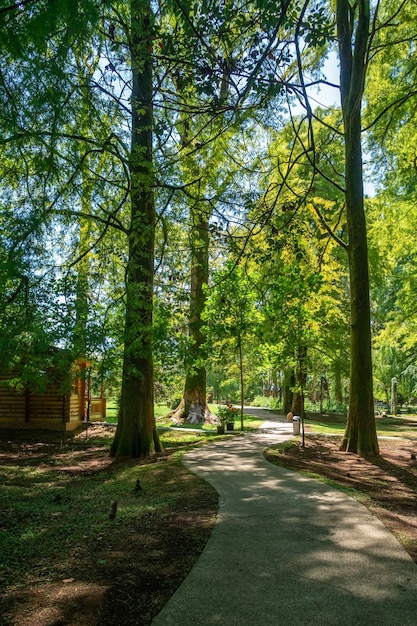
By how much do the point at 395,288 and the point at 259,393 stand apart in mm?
34301

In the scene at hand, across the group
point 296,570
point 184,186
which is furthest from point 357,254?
point 296,570

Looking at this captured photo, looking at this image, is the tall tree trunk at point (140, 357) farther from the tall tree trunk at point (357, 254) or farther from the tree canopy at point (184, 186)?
the tall tree trunk at point (357, 254)

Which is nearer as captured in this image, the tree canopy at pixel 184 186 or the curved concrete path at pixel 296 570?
the curved concrete path at pixel 296 570

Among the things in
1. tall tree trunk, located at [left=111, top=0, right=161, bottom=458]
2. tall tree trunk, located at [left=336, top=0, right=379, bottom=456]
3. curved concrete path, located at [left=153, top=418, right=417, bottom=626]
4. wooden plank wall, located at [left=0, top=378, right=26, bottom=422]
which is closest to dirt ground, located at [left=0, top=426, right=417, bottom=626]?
curved concrete path, located at [left=153, top=418, right=417, bottom=626]

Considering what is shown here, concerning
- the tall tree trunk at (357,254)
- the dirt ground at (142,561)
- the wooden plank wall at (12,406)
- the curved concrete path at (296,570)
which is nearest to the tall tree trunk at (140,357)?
the dirt ground at (142,561)

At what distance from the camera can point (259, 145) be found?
16.6 m

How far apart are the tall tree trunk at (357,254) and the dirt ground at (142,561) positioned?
217 cm

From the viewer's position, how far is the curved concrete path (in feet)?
9.71

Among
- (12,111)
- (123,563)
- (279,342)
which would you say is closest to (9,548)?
(123,563)

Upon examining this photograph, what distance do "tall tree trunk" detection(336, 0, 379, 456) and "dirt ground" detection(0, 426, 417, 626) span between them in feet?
7.13

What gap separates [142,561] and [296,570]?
1.30 meters

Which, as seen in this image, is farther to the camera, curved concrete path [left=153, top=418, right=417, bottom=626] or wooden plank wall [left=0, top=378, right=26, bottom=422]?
wooden plank wall [left=0, top=378, right=26, bottom=422]

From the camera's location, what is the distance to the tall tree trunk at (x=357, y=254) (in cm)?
1048

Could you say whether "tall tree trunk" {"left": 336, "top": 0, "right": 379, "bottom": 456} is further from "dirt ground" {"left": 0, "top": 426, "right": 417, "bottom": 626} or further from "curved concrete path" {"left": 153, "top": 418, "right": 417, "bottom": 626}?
"curved concrete path" {"left": 153, "top": 418, "right": 417, "bottom": 626}
